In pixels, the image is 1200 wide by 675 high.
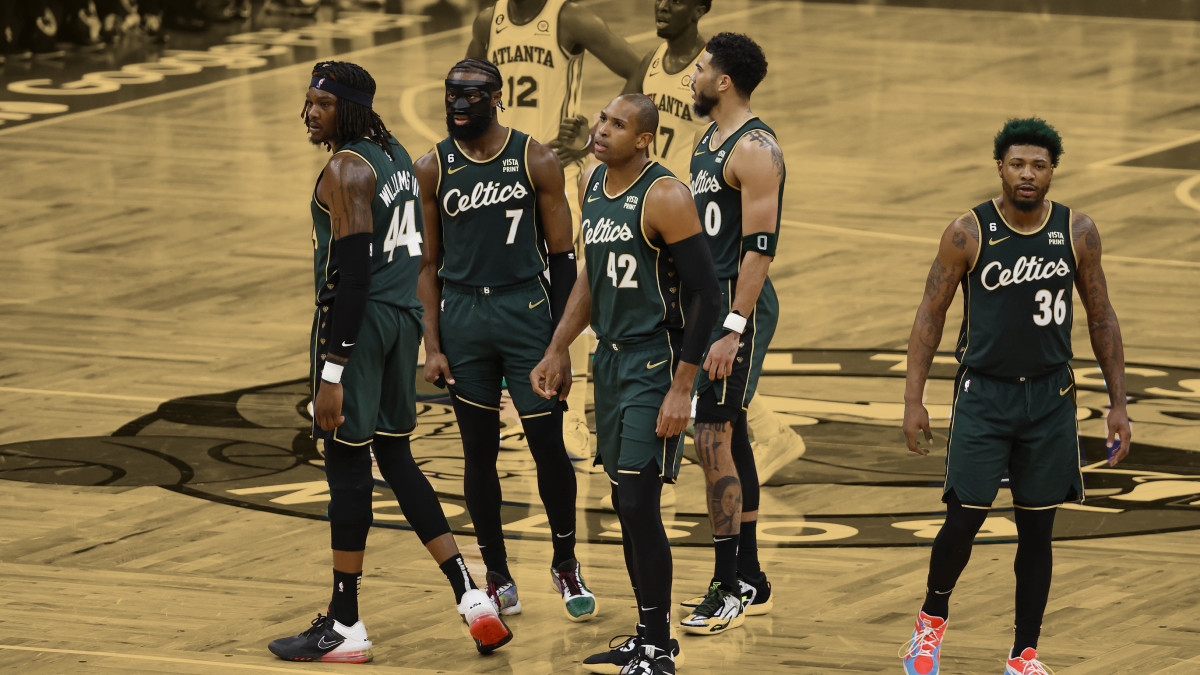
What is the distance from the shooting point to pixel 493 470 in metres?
Answer: 7.12

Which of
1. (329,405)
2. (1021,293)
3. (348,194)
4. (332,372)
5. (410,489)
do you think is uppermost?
(348,194)

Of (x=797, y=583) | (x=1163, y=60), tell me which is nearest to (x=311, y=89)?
(x=797, y=583)

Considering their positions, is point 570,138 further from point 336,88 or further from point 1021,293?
point 1021,293

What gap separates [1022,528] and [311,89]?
2789mm

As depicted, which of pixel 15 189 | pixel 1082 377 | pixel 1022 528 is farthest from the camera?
pixel 15 189

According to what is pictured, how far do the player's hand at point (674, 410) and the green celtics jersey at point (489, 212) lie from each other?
43.4 inches

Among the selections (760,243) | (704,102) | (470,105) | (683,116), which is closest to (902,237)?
(683,116)

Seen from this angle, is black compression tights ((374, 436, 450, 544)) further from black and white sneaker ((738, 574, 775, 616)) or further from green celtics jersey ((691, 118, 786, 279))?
green celtics jersey ((691, 118, 786, 279))

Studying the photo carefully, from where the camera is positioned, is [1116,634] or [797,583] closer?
[1116,634]

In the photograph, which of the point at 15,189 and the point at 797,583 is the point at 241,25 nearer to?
the point at 15,189

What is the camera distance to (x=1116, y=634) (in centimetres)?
678

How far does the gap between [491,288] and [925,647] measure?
206 centimetres

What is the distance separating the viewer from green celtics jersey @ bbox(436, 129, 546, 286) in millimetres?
7000

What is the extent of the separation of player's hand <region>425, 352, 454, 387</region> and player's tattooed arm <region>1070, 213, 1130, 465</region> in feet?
7.63
